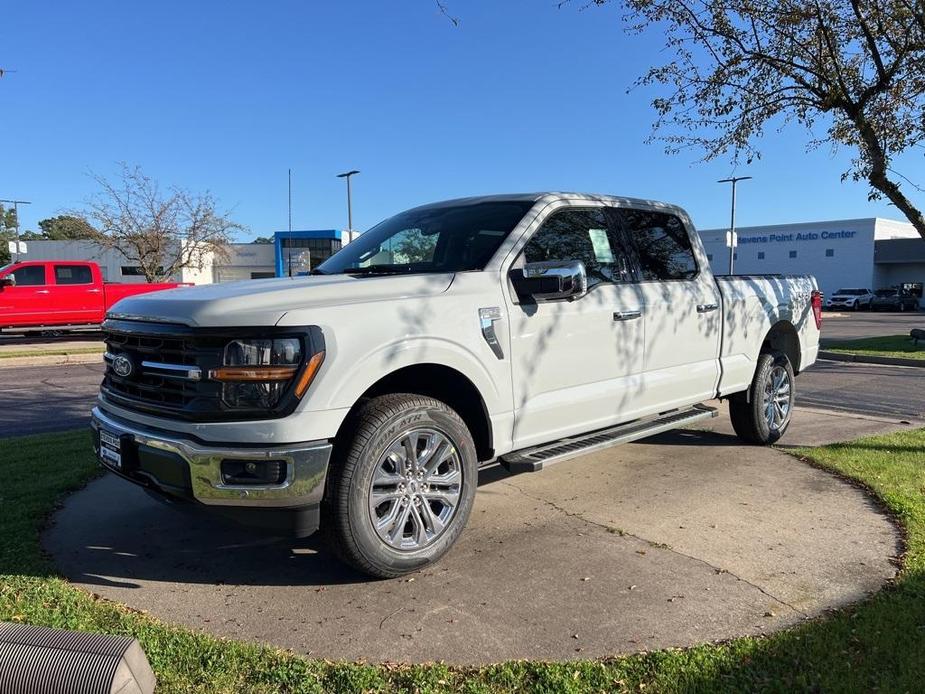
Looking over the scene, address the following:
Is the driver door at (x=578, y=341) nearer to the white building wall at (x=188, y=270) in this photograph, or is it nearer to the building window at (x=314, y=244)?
the building window at (x=314, y=244)

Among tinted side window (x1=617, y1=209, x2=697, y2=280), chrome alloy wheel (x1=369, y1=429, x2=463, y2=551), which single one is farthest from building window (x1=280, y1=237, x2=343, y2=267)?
chrome alloy wheel (x1=369, y1=429, x2=463, y2=551)

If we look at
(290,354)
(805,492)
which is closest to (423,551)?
(290,354)

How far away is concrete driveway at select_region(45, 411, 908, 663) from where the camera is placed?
120 inches

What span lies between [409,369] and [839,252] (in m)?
56.1

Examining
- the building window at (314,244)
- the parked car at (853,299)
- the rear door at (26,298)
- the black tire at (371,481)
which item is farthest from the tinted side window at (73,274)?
the parked car at (853,299)

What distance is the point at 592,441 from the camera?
178 inches

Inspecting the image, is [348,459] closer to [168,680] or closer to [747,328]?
[168,680]

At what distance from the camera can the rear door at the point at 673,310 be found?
5.04 metres

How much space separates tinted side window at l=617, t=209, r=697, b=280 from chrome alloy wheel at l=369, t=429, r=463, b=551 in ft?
7.51

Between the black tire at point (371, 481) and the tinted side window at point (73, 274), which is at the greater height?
the tinted side window at point (73, 274)

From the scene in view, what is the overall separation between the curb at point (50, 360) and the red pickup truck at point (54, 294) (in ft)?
11.6

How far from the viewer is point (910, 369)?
44.2ft

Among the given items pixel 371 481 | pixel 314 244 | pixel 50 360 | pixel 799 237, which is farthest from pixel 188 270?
pixel 371 481

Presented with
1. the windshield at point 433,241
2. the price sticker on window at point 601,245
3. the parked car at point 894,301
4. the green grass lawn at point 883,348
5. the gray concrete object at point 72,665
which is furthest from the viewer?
the parked car at point 894,301
